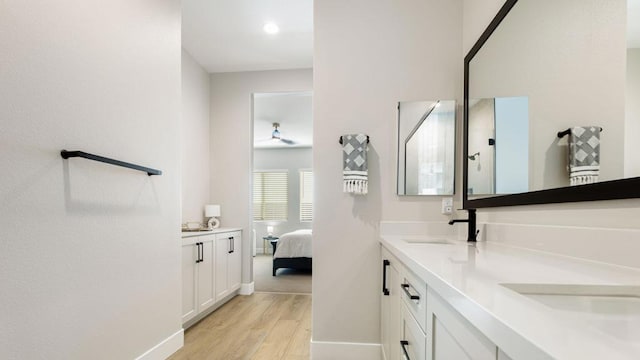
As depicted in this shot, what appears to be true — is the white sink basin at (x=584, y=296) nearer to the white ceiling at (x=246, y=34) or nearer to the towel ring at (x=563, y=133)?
the towel ring at (x=563, y=133)

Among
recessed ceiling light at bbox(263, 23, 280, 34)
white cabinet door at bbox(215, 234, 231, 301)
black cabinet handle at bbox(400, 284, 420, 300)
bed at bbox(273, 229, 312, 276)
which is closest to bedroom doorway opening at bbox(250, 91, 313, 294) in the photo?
bed at bbox(273, 229, 312, 276)

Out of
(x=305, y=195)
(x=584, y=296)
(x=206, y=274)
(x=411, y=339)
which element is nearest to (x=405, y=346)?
(x=411, y=339)

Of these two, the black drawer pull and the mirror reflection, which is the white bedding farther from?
the mirror reflection

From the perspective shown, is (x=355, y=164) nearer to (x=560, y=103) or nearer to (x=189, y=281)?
(x=560, y=103)

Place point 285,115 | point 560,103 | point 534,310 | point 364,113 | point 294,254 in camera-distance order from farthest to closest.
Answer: point 285,115 → point 294,254 → point 364,113 → point 560,103 → point 534,310

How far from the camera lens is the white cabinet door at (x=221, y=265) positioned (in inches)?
117

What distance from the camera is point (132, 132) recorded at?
5.74 ft

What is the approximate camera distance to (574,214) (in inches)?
38.6

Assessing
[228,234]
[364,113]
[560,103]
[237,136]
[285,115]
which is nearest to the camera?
[560,103]

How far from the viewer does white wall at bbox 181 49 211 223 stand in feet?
10.3

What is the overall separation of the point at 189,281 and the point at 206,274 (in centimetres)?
26

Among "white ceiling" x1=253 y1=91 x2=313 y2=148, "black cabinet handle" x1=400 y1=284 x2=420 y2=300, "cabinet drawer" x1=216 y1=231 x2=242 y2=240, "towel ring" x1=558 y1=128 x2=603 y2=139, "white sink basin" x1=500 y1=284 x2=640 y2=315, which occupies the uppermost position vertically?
"white ceiling" x1=253 y1=91 x2=313 y2=148

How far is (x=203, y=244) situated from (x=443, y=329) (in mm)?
2432

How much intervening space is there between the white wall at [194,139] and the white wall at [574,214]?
9.49ft
